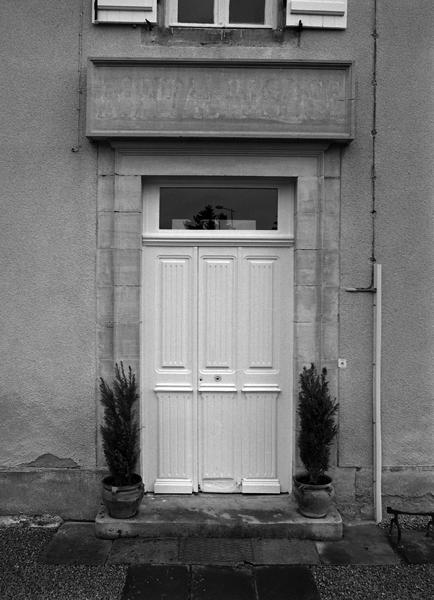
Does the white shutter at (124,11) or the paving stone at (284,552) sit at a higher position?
the white shutter at (124,11)

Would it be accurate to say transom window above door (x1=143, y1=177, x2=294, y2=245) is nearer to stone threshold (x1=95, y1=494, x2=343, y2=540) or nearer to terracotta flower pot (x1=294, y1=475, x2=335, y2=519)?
terracotta flower pot (x1=294, y1=475, x2=335, y2=519)

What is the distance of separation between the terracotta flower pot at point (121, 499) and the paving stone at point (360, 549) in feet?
5.10

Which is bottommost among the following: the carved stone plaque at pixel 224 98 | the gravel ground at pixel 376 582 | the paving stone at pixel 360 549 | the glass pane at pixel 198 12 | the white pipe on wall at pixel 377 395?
the gravel ground at pixel 376 582

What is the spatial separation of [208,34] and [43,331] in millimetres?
3111

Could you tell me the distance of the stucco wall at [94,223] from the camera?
4379 mm

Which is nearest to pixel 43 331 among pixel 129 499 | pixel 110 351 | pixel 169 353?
pixel 110 351

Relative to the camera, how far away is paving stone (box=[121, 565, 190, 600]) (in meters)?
3.33

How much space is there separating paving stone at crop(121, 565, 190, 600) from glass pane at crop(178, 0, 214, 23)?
15.5 ft

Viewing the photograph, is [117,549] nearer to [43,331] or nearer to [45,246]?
[43,331]

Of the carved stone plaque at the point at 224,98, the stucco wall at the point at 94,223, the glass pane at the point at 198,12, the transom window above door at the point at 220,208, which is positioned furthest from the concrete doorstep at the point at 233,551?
the glass pane at the point at 198,12

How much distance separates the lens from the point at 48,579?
11.5 feet

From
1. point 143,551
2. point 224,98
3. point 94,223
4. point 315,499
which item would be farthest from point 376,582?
point 224,98

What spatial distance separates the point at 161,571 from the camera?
3586 mm

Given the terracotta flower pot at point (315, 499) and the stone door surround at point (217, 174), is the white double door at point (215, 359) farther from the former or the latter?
the terracotta flower pot at point (315, 499)
